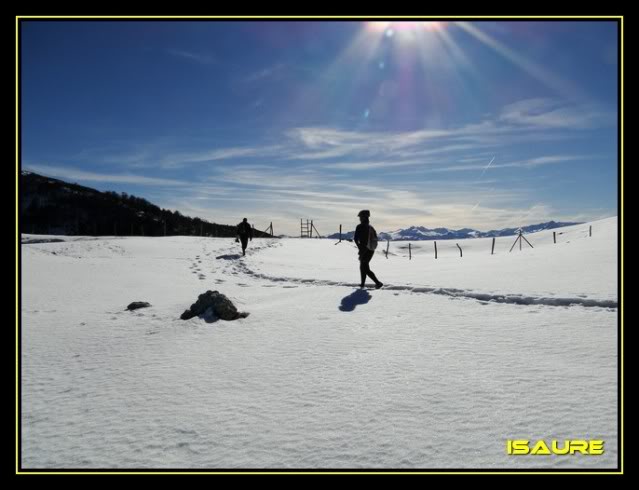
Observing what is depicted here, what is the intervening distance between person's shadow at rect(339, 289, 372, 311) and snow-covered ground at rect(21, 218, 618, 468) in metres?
0.10

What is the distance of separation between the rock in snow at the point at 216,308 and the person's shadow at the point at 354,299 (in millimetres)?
1925

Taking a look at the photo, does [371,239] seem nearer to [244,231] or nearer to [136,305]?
[136,305]

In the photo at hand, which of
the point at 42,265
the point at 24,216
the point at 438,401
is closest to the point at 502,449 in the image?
the point at 438,401

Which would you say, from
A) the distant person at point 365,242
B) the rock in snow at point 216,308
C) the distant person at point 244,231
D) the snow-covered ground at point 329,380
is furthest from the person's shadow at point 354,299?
the distant person at point 244,231

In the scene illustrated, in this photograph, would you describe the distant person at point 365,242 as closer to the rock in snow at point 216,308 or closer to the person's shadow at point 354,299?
the person's shadow at point 354,299

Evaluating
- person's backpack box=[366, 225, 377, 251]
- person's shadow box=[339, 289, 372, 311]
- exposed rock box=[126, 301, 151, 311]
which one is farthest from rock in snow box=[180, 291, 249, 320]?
person's backpack box=[366, 225, 377, 251]

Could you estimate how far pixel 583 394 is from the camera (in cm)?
291

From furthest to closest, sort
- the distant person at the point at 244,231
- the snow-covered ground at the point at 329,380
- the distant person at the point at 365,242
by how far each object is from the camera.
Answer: the distant person at the point at 244,231, the distant person at the point at 365,242, the snow-covered ground at the point at 329,380

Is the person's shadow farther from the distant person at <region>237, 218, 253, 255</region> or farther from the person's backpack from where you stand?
the distant person at <region>237, 218, 253, 255</region>

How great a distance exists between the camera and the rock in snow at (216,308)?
594 cm

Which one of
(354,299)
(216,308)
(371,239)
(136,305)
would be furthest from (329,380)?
(371,239)

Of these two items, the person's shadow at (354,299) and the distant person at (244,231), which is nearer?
the person's shadow at (354,299)
